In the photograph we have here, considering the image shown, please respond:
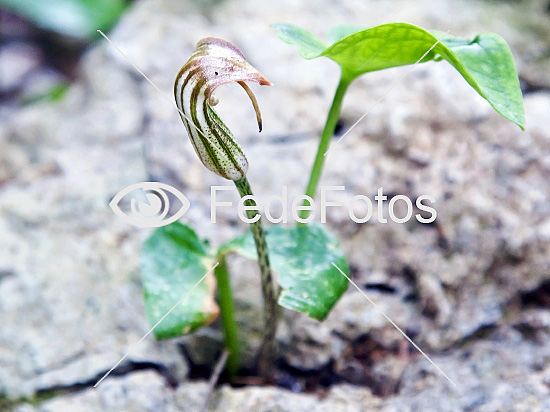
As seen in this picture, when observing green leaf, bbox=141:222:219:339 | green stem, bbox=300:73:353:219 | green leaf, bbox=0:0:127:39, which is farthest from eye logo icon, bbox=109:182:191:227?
green leaf, bbox=0:0:127:39

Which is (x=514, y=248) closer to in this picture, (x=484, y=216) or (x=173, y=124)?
(x=484, y=216)

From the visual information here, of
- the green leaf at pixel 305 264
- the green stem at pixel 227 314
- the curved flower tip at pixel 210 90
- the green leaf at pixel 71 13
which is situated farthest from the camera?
the green leaf at pixel 71 13

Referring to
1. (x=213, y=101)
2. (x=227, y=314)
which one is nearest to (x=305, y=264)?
Result: (x=227, y=314)

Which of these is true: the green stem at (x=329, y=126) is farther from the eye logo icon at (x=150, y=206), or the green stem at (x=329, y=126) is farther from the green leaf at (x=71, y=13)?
the green leaf at (x=71, y=13)

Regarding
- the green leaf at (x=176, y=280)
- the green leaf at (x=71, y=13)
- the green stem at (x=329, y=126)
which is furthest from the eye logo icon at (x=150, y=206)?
the green leaf at (x=71, y=13)

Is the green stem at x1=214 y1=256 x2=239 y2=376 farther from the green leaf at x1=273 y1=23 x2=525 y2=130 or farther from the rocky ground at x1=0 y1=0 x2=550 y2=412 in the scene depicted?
the green leaf at x1=273 y1=23 x2=525 y2=130

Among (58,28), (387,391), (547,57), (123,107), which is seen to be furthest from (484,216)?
(58,28)
